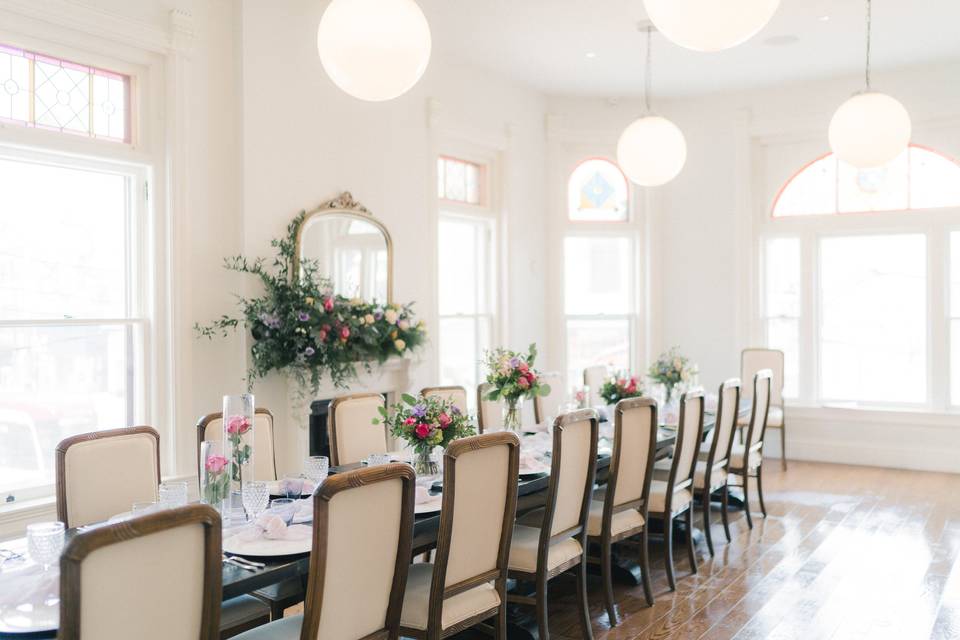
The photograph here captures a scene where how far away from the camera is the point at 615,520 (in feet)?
12.2

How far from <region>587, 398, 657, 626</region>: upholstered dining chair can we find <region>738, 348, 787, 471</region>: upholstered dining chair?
11.0 ft

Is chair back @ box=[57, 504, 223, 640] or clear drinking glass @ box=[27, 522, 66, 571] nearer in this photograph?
chair back @ box=[57, 504, 223, 640]

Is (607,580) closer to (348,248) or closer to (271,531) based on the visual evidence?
(271,531)

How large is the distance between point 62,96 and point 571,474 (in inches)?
119

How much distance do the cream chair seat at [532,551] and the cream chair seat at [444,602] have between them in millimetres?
291

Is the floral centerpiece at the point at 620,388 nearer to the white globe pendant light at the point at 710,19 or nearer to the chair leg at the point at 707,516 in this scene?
the chair leg at the point at 707,516

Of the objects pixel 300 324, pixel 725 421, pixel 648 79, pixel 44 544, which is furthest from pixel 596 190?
pixel 44 544

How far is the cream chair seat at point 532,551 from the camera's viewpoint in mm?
3162

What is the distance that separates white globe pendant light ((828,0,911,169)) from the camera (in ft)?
14.7

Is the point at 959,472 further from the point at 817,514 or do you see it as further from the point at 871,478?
the point at 817,514

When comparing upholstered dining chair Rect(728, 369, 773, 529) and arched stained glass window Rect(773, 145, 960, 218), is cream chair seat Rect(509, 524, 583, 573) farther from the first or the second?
arched stained glass window Rect(773, 145, 960, 218)

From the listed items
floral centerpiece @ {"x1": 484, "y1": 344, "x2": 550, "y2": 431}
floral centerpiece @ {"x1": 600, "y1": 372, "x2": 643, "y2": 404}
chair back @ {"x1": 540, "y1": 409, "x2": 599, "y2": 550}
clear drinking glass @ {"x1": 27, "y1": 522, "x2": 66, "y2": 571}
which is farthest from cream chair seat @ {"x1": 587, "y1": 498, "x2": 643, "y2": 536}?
clear drinking glass @ {"x1": 27, "y1": 522, "x2": 66, "y2": 571}

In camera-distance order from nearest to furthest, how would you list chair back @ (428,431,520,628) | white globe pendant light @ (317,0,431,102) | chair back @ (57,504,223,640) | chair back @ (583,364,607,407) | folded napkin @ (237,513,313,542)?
chair back @ (57,504,223,640) < folded napkin @ (237,513,313,542) < chair back @ (428,431,520,628) < white globe pendant light @ (317,0,431,102) < chair back @ (583,364,607,407)

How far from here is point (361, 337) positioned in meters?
5.08
